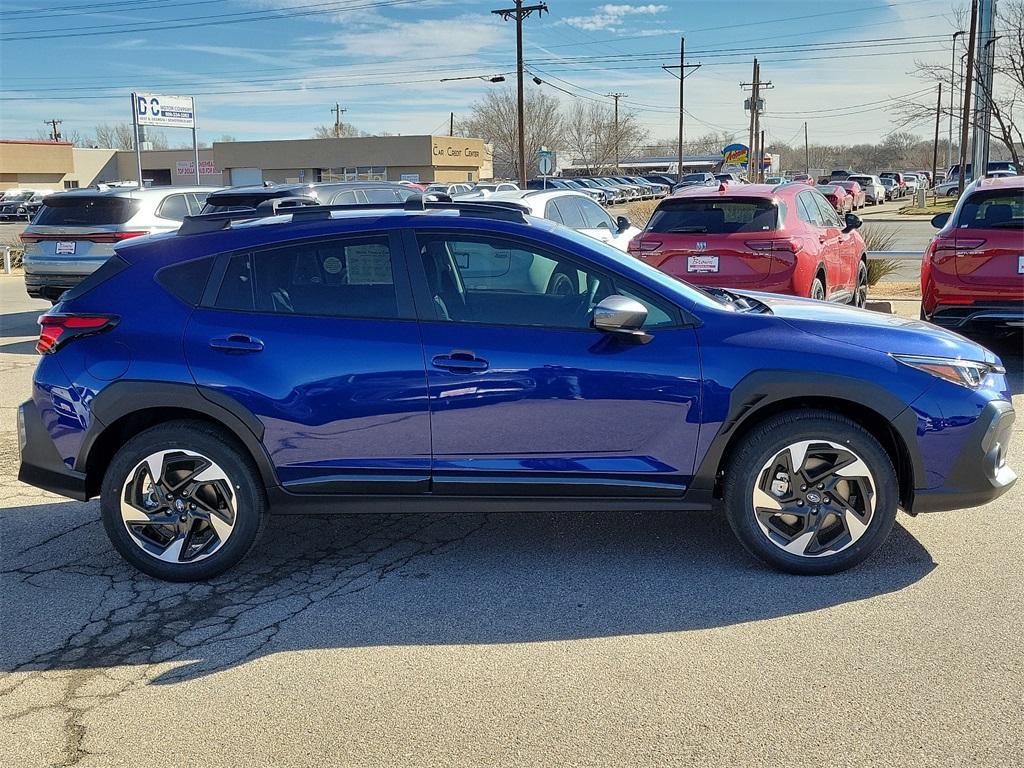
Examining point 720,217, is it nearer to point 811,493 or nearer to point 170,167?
point 811,493

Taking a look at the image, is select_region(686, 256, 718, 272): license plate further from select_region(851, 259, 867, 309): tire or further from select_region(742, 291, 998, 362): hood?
select_region(742, 291, 998, 362): hood

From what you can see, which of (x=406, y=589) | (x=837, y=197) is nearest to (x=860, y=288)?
(x=406, y=589)

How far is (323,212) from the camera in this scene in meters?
5.01

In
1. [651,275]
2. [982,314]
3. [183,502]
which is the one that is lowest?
[183,502]

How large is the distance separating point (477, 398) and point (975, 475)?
7.51 feet

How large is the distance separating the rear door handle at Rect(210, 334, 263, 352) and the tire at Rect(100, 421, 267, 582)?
0.39 metres

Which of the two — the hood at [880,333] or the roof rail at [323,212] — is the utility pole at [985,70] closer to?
the hood at [880,333]

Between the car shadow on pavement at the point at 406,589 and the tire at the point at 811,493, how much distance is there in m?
0.14

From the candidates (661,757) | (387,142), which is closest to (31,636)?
(661,757)

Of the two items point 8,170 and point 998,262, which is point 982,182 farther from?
point 8,170

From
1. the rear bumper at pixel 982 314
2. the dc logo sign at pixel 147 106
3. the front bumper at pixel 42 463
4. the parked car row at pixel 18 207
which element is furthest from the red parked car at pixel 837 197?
the parked car row at pixel 18 207

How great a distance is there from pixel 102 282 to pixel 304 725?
8.29ft

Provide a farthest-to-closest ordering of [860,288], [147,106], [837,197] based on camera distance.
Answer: [837,197] < [147,106] < [860,288]

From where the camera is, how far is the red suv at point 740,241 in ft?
30.8
